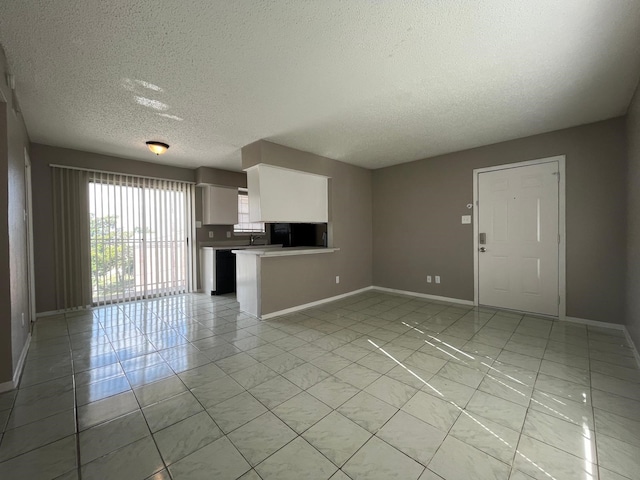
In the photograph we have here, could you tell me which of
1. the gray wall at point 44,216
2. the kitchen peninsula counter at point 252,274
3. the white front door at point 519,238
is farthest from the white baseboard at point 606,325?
the gray wall at point 44,216

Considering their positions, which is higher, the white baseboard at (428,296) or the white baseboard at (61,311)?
the white baseboard at (61,311)

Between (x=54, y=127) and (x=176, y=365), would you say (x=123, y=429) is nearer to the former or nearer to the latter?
(x=176, y=365)

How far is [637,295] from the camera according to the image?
2393mm

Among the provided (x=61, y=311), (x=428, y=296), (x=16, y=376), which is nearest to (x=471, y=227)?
(x=428, y=296)

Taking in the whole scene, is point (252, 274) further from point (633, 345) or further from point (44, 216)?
point (633, 345)

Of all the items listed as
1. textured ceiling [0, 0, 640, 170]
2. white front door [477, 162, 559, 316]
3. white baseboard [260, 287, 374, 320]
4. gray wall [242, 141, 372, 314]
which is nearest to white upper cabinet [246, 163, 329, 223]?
gray wall [242, 141, 372, 314]

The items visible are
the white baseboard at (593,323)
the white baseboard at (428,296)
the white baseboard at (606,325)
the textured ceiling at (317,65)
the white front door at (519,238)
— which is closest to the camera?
the textured ceiling at (317,65)

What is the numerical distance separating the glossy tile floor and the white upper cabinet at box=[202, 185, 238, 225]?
2773 mm

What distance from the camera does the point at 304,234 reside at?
5105 mm

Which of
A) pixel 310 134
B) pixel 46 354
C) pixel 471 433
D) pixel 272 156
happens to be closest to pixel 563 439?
pixel 471 433

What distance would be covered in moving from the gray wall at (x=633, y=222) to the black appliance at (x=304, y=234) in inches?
146

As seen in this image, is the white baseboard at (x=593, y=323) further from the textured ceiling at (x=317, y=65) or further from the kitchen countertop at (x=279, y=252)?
the kitchen countertop at (x=279, y=252)

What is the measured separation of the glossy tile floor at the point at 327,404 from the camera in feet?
4.56

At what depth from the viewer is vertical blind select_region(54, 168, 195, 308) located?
4438 millimetres
